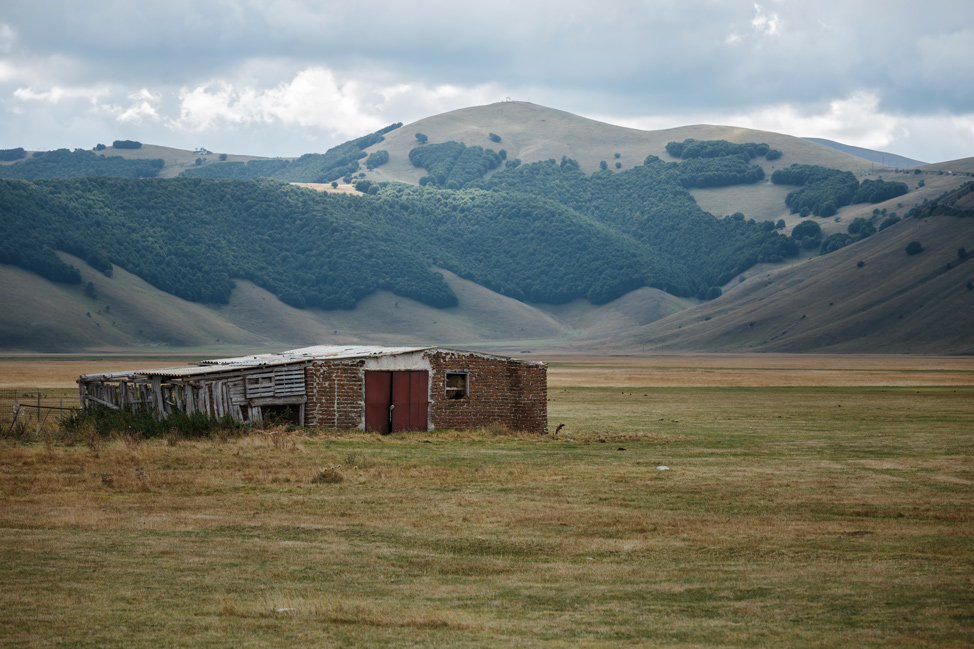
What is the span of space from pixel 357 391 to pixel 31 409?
2220cm

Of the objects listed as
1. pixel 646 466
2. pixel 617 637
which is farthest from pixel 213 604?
pixel 646 466

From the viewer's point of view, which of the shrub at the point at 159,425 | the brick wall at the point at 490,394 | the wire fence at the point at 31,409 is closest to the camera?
the shrub at the point at 159,425

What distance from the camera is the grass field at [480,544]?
11.6 m

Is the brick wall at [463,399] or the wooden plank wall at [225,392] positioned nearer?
the wooden plank wall at [225,392]

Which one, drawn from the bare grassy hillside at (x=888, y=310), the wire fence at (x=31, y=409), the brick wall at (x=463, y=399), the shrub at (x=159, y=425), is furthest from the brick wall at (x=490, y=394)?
the bare grassy hillside at (x=888, y=310)

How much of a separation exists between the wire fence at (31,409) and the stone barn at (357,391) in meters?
2.17

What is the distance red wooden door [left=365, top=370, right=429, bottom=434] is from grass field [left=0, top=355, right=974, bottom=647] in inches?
80.0

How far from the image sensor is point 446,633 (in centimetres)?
1127

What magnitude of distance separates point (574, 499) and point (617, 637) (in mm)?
10716

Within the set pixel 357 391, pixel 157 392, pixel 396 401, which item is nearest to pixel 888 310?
pixel 396 401

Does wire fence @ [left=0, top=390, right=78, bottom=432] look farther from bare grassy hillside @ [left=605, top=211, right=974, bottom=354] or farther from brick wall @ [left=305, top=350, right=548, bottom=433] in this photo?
bare grassy hillside @ [left=605, top=211, right=974, bottom=354]

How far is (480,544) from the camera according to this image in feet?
55.6

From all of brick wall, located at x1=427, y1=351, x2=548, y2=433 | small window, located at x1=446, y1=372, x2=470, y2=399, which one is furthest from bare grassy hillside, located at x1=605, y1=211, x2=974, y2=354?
small window, located at x1=446, y1=372, x2=470, y2=399

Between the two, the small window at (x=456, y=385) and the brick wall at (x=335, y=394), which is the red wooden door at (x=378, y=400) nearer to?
the brick wall at (x=335, y=394)
